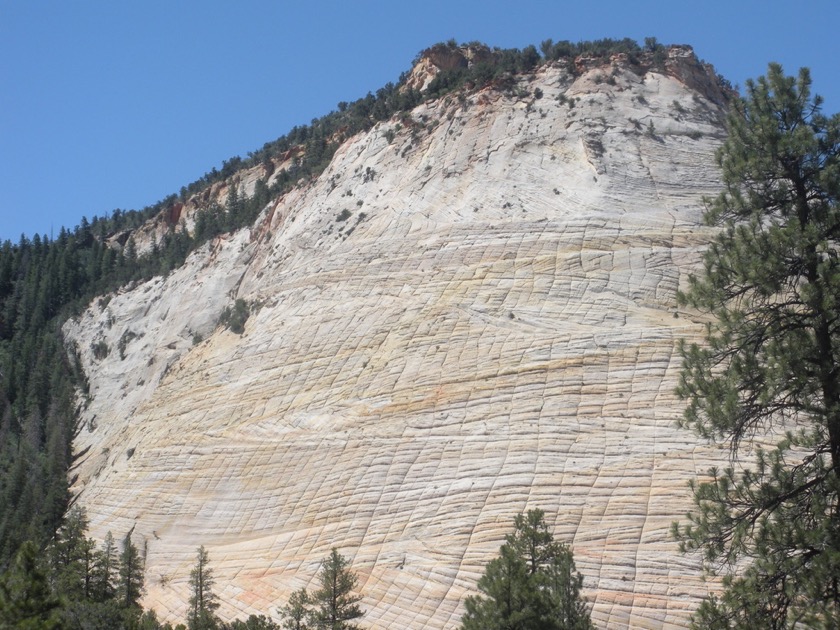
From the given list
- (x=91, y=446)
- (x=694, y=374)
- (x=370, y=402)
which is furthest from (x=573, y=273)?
(x=91, y=446)

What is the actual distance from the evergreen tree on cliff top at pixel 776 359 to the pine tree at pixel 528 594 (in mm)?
5139

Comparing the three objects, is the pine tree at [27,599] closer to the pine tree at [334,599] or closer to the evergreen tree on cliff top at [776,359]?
the pine tree at [334,599]

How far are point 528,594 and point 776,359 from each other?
7643mm

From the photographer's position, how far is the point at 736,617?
12.4 meters

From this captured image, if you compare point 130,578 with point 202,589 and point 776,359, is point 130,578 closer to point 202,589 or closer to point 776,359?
point 202,589

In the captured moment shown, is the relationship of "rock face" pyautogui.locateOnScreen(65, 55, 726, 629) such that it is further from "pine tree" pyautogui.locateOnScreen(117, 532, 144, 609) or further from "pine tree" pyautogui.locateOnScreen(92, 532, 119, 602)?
"pine tree" pyautogui.locateOnScreen(92, 532, 119, 602)

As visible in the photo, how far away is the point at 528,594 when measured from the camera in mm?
17719

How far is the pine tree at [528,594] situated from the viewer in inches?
697

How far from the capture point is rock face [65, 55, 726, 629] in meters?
25.9

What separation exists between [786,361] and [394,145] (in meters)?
38.6

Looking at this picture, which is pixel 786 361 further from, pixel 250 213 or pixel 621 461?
pixel 250 213

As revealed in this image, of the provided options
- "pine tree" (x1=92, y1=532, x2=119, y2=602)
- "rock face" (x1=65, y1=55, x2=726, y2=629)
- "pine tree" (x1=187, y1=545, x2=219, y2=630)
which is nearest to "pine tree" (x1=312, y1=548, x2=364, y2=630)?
"rock face" (x1=65, y1=55, x2=726, y2=629)

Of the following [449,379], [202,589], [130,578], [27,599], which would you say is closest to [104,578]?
[130,578]

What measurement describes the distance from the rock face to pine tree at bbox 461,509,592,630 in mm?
3389
